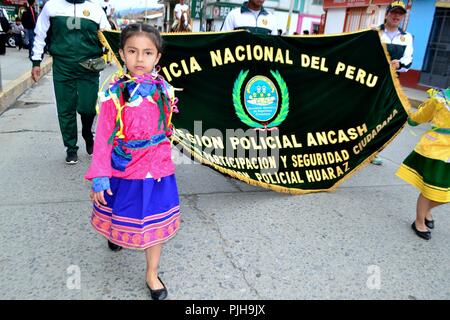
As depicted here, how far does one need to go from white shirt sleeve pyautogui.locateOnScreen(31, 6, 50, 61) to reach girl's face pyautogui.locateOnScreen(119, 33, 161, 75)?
7.73 feet

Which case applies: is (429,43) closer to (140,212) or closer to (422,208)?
(422,208)

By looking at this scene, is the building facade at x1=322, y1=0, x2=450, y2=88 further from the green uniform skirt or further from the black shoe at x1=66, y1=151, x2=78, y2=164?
the black shoe at x1=66, y1=151, x2=78, y2=164

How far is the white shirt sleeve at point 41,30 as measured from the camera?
12.7 ft

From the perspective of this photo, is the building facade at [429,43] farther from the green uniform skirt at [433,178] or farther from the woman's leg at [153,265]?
the woman's leg at [153,265]

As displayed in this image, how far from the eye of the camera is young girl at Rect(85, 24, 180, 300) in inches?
78.5

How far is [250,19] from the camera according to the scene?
433 centimetres

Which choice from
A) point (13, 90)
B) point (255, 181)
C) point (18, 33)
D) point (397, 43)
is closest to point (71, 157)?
point (255, 181)

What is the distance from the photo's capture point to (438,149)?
9.65 ft

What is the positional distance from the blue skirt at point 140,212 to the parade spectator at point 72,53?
2355 millimetres

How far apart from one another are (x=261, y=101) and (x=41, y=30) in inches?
93.9

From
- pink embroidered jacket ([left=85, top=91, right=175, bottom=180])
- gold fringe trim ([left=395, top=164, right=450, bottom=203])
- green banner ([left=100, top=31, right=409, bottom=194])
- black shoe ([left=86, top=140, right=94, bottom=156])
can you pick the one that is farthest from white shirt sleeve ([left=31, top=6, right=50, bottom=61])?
gold fringe trim ([left=395, top=164, right=450, bottom=203])

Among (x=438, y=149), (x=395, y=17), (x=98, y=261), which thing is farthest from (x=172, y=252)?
(x=395, y=17)

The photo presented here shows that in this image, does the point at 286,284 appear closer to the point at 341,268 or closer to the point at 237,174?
the point at 341,268

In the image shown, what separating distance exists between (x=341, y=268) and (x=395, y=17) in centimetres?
331
